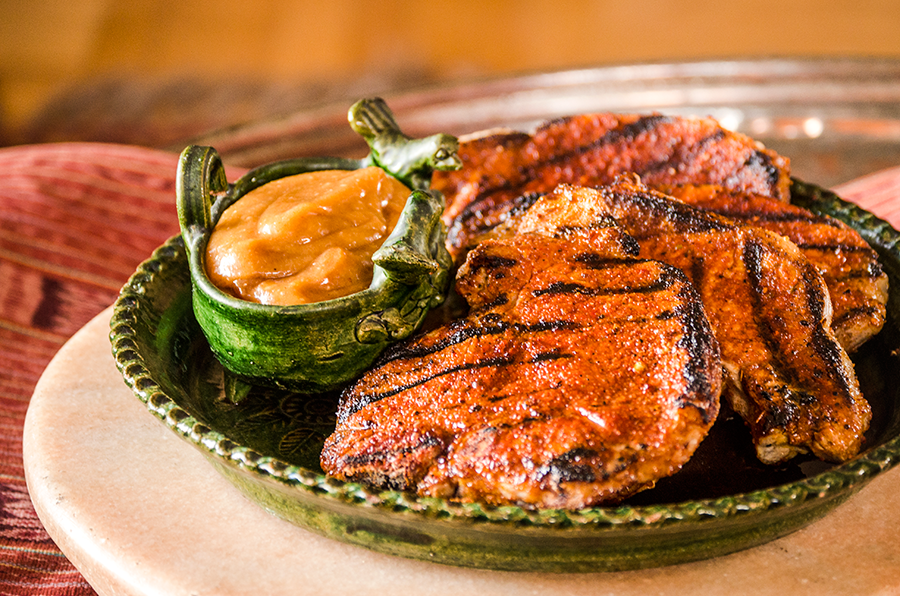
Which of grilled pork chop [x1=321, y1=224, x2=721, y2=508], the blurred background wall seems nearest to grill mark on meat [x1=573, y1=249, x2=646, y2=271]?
grilled pork chop [x1=321, y1=224, x2=721, y2=508]

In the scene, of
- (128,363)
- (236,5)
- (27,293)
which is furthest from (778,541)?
(236,5)

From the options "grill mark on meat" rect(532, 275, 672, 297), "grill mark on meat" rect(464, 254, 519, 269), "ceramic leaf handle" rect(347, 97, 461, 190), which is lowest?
"grill mark on meat" rect(464, 254, 519, 269)

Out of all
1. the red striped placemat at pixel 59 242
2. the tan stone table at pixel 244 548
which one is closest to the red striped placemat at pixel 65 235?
the red striped placemat at pixel 59 242

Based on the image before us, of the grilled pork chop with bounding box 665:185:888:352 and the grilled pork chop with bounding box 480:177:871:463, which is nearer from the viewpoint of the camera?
the grilled pork chop with bounding box 480:177:871:463

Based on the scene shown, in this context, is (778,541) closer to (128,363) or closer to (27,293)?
(128,363)

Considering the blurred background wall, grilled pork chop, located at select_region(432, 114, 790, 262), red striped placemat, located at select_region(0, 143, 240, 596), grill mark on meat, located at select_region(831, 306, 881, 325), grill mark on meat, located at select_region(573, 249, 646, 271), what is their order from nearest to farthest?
grill mark on meat, located at select_region(573, 249, 646, 271)
grill mark on meat, located at select_region(831, 306, 881, 325)
grilled pork chop, located at select_region(432, 114, 790, 262)
red striped placemat, located at select_region(0, 143, 240, 596)
the blurred background wall

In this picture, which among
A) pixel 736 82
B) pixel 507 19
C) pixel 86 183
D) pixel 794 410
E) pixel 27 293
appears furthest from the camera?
pixel 507 19

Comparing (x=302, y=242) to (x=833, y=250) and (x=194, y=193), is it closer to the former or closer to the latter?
(x=194, y=193)

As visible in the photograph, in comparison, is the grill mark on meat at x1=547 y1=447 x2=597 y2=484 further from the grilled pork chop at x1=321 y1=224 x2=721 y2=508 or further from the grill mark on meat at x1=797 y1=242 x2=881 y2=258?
the grill mark on meat at x1=797 y1=242 x2=881 y2=258
